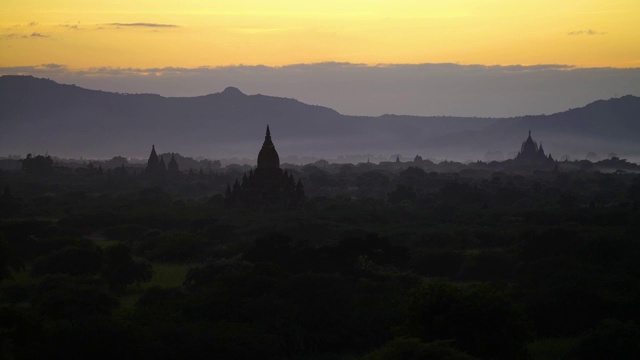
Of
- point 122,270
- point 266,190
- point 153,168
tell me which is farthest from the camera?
point 153,168

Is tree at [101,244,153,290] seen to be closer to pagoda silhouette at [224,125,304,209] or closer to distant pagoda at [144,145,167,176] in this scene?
pagoda silhouette at [224,125,304,209]

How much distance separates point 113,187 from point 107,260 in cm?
7879

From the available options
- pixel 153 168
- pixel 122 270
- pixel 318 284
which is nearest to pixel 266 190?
pixel 122 270

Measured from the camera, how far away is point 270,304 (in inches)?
1321

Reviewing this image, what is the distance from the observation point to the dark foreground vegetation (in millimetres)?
29062

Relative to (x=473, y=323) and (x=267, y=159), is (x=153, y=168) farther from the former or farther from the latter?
(x=473, y=323)

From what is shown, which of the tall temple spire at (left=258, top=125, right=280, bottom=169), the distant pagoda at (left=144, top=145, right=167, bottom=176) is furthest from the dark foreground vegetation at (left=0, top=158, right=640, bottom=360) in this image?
the distant pagoda at (left=144, top=145, right=167, bottom=176)

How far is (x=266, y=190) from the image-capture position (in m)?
80.4

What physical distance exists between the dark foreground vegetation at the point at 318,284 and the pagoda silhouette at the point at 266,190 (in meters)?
1.18

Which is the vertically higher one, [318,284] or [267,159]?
[267,159]

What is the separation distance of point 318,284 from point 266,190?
4440 centimetres

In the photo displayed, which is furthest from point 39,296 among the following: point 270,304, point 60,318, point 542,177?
point 542,177

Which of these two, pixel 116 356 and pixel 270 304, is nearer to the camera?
pixel 116 356

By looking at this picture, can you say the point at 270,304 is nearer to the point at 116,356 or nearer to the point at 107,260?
the point at 116,356
